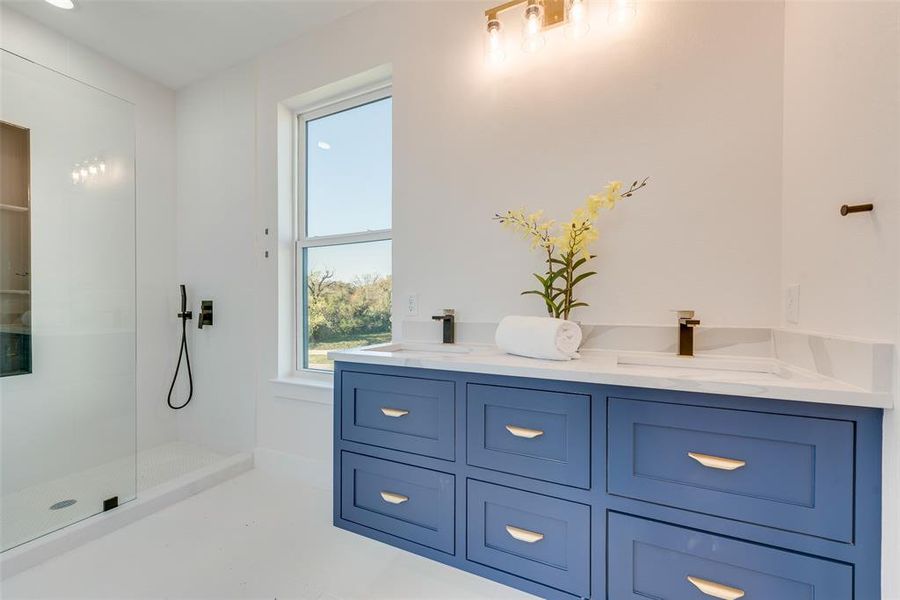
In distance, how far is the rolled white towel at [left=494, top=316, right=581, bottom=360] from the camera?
129cm

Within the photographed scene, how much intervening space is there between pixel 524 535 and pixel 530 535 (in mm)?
20

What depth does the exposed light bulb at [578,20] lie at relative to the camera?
5.04 feet

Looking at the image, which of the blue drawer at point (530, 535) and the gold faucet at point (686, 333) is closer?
the blue drawer at point (530, 535)

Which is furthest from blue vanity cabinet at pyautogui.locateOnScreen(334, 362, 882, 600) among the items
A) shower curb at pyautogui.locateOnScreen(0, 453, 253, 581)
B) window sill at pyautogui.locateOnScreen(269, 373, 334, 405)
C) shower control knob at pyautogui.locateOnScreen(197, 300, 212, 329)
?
shower control knob at pyautogui.locateOnScreen(197, 300, 212, 329)

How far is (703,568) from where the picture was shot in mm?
957

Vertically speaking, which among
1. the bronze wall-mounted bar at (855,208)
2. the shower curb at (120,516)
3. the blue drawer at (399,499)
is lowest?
the shower curb at (120,516)

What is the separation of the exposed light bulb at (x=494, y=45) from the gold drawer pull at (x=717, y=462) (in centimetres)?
177

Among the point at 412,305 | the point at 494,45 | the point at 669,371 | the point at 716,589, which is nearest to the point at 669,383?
the point at 669,371

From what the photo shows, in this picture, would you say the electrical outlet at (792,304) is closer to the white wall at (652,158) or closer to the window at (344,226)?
the white wall at (652,158)

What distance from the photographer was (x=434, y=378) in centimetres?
132

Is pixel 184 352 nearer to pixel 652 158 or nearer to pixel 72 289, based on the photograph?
pixel 72 289

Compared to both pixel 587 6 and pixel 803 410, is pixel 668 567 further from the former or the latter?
pixel 587 6

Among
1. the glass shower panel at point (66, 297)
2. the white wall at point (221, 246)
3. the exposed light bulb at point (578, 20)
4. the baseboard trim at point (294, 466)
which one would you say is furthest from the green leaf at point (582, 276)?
the glass shower panel at point (66, 297)

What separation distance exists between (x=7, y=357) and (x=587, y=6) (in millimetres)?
3333
